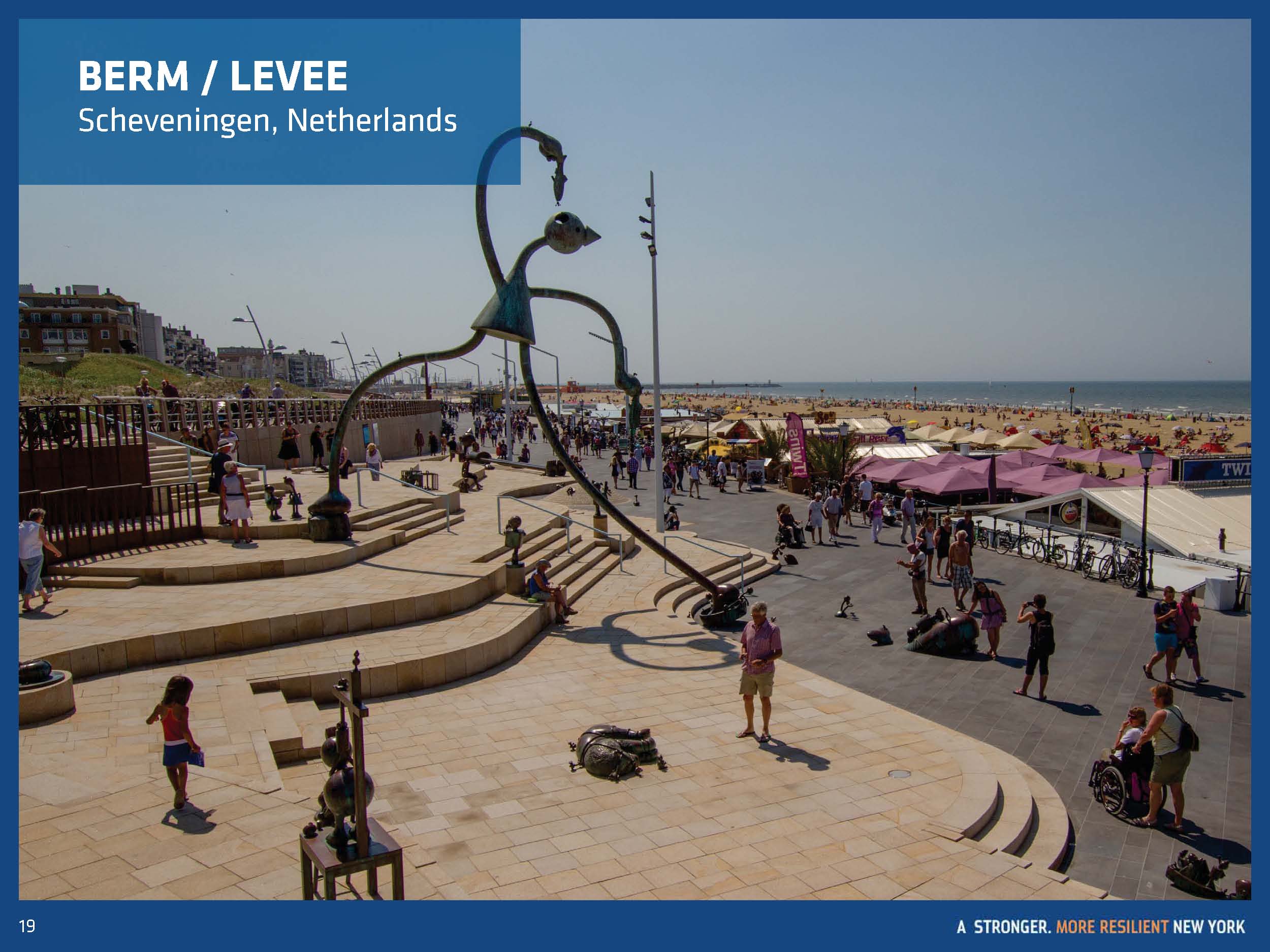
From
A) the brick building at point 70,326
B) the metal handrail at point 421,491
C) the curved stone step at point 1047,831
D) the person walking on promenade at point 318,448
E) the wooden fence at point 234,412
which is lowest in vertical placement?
the curved stone step at point 1047,831

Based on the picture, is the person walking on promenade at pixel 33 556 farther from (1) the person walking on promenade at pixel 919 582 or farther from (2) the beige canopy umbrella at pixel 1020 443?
(2) the beige canopy umbrella at pixel 1020 443

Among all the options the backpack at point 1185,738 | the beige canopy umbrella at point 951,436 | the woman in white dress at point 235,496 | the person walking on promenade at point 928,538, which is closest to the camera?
the backpack at point 1185,738

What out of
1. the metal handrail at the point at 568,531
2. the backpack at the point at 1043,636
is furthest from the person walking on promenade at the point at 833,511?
the backpack at the point at 1043,636

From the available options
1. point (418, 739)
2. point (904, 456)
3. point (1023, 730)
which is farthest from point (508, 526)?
point (904, 456)

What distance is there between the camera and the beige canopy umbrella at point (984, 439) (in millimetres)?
37250

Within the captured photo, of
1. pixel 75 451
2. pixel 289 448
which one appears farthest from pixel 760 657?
pixel 289 448

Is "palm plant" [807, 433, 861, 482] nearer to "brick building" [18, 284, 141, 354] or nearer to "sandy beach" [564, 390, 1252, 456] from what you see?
"sandy beach" [564, 390, 1252, 456]

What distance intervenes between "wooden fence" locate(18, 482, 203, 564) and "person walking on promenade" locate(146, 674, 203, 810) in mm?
6750

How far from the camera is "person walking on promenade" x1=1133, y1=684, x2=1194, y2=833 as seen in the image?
632 centimetres

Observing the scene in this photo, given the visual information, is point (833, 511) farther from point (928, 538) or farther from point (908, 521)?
point (928, 538)

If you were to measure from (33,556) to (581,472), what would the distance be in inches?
274

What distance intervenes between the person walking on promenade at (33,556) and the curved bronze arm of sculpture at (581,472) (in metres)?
6.20

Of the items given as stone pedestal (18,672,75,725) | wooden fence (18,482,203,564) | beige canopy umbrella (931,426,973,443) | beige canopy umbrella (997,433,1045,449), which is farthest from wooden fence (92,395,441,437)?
beige canopy umbrella (997,433,1045,449)

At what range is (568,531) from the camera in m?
14.2
